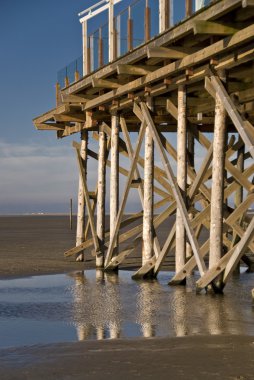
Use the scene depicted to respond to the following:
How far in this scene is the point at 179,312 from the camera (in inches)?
431

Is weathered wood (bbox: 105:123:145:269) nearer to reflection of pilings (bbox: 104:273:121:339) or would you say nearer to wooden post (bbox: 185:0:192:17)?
reflection of pilings (bbox: 104:273:121:339)

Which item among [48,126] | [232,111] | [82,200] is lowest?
[82,200]

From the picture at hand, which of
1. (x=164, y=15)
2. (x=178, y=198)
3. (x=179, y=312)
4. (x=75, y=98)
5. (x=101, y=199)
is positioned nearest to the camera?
(x=179, y=312)

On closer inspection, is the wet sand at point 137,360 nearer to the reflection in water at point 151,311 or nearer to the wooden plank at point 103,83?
the reflection in water at point 151,311

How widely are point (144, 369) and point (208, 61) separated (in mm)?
7419

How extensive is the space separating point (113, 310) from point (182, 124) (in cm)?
433

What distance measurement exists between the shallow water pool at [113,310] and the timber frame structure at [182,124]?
61cm

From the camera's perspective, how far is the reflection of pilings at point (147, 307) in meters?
9.48

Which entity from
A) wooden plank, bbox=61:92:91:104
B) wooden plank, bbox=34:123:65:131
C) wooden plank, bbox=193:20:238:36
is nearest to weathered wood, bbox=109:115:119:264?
wooden plank, bbox=61:92:91:104

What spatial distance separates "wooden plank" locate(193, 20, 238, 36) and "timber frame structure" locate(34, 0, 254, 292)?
0.05 feet

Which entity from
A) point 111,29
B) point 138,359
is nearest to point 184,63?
point 111,29

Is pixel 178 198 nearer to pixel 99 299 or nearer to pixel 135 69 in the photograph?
pixel 99 299

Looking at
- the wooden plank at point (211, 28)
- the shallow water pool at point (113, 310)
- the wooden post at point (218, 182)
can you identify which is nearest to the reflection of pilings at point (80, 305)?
the shallow water pool at point (113, 310)

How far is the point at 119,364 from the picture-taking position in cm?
729
